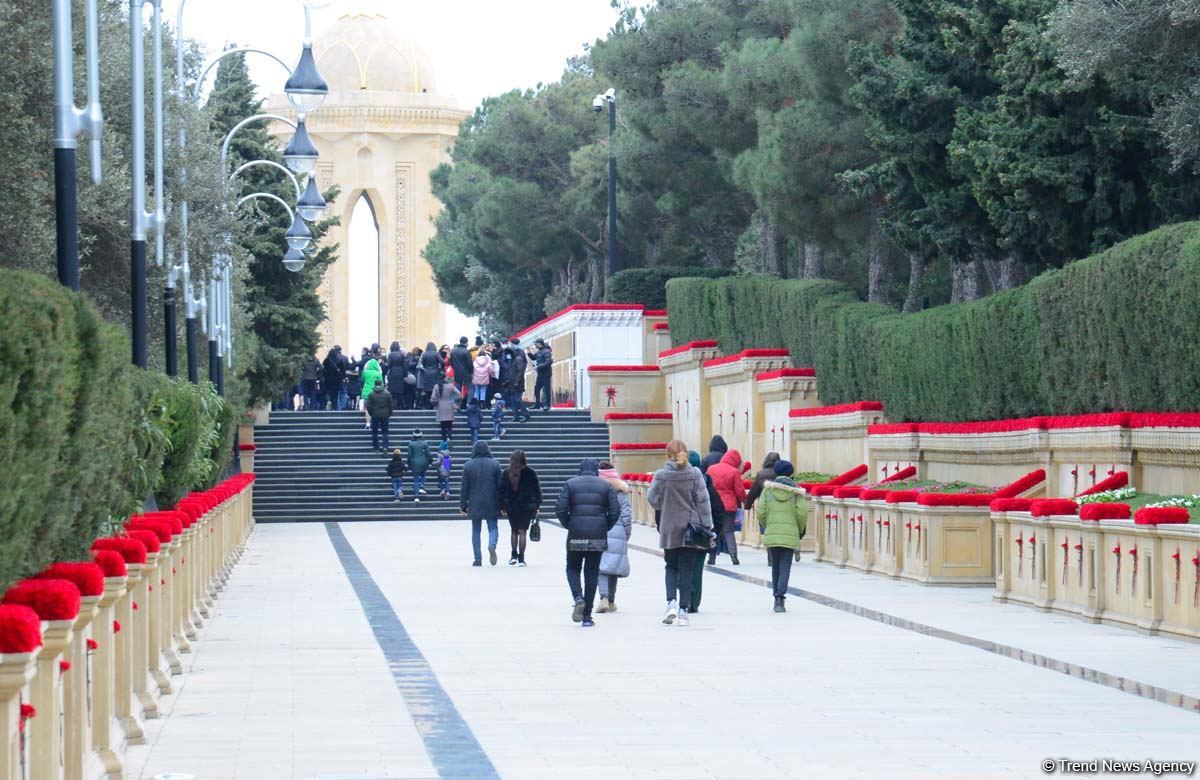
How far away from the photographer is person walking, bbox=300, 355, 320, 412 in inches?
2143

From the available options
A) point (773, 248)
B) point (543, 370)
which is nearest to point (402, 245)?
point (543, 370)

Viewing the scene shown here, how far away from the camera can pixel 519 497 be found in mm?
26359

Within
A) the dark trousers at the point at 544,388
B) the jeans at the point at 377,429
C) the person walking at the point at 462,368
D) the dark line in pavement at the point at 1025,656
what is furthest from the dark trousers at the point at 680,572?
the dark trousers at the point at 544,388

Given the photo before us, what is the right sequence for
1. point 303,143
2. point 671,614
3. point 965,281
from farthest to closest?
point 965,281 → point 303,143 → point 671,614

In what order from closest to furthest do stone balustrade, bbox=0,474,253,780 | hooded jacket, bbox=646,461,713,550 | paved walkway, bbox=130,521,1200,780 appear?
stone balustrade, bbox=0,474,253,780 < paved walkway, bbox=130,521,1200,780 < hooded jacket, bbox=646,461,713,550

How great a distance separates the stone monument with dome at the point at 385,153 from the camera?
89.1 metres

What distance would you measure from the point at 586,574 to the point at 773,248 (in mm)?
32003

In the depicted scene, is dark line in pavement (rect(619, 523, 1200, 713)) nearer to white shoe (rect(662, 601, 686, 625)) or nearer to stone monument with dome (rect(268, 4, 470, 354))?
white shoe (rect(662, 601, 686, 625))

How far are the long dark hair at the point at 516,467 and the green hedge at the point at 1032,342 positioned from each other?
6.53 metres

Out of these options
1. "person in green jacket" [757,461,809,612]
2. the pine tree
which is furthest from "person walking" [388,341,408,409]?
"person in green jacket" [757,461,809,612]

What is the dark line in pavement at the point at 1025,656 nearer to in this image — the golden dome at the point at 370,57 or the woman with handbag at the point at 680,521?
the woman with handbag at the point at 680,521

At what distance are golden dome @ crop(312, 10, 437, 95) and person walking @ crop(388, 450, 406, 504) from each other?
49.4 m

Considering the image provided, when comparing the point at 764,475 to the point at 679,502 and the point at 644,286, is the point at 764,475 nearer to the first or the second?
the point at 679,502

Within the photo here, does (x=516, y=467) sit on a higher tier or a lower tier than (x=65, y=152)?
lower
